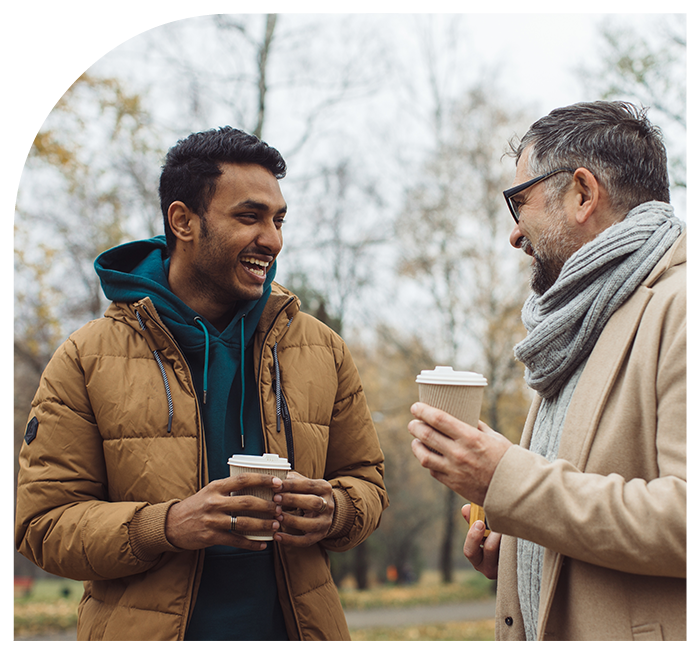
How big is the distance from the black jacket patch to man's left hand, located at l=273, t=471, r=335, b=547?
87 cm

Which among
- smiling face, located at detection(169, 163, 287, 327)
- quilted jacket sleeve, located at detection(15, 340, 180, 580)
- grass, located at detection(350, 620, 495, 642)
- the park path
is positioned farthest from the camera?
the park path

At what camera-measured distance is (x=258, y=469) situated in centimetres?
187

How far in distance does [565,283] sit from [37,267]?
9.99 m

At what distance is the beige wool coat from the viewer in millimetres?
1500

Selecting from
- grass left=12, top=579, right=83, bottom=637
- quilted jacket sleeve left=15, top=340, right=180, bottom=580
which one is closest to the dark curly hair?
quilted jacket sleeve left=15, top=340, right=180, bottom=580

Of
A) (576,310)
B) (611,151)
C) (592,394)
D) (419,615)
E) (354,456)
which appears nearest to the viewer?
(592,394)

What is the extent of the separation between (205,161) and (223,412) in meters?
1.03

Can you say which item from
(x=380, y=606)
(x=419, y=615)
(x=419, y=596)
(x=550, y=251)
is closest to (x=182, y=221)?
(x=550, y=251)

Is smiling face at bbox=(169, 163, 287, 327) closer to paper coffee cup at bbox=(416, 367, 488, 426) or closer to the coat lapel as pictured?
paper coffee cup at bbox=(416, 367, 488, 426)

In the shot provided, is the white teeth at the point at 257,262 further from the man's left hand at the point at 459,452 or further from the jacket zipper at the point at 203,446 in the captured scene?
the man's left hand at the point at 459,452

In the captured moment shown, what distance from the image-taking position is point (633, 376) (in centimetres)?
165

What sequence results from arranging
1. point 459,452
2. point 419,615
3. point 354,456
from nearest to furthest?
point 459,452
point 354,456
point 419,615

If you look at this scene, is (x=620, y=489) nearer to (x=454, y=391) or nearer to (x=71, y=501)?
(x=454, y=391)

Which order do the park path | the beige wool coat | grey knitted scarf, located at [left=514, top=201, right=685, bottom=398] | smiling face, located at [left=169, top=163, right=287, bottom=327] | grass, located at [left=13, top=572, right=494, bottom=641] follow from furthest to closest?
the park path
grass, located at [left=13, top=572, right=494, bottom=641]
smiling face, located at [left=169, top=163, right=287, bottom=327]
grey knitted scarf, located at [left=514, top=201, right=685, bottom=398]
the beige wool coat
